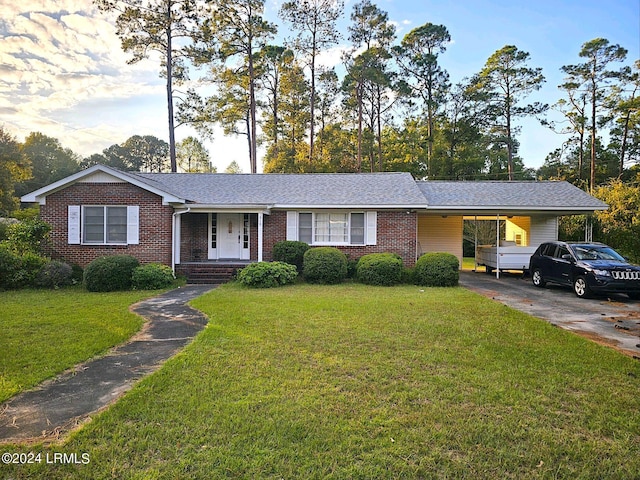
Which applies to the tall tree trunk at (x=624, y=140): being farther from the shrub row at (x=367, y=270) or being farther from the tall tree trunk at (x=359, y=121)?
the shrub row at (x=367, y=270)

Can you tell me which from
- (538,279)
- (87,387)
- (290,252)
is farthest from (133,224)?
(538,279)

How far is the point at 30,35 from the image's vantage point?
40.5ft

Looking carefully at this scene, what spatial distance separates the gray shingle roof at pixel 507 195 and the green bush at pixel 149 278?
1014 cm

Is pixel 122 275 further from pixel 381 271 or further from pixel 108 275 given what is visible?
pixel 381 271

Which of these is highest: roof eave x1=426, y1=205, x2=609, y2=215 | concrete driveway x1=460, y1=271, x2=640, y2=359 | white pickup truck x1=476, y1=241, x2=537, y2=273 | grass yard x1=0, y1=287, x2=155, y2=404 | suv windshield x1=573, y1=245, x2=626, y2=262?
roof eave x1=426, y1=205, x2=609, y2=215

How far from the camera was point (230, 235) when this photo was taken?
15.4m

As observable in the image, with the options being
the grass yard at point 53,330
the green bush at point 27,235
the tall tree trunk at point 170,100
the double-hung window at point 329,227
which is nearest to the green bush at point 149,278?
the grass yard at point 53,330

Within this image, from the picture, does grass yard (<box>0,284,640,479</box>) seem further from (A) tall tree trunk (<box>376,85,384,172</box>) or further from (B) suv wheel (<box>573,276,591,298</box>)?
(A) tall tree trunk (<box>376,85,384,172</box>)

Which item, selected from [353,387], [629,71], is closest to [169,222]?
[353,387]

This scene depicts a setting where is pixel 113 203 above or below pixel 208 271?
above

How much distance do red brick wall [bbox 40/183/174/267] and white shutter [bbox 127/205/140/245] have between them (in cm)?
12

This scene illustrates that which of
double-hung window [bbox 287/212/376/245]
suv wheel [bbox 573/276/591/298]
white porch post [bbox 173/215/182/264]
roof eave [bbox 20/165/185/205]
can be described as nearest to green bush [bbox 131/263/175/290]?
white porch post [bbox 173/215/182/264]

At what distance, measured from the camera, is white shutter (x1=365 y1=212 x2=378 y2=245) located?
14.5 meters

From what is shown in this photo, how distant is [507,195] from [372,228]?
6635mm
